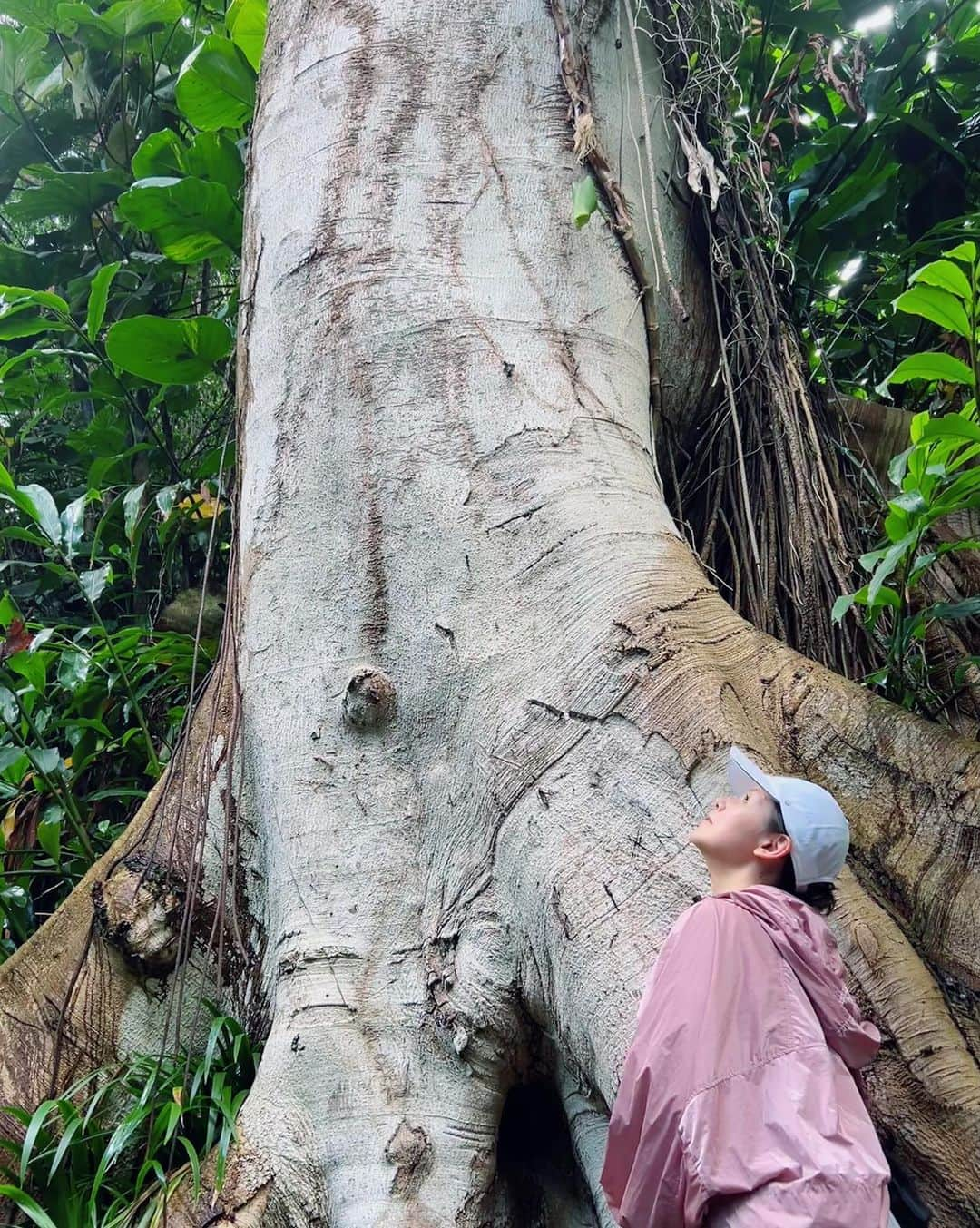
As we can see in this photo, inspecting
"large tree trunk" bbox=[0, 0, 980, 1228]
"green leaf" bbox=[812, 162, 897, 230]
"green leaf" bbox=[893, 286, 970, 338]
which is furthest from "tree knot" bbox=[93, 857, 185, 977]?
"green leaf" bbox=[812, 162, 897, 230]

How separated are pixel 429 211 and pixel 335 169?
258 millimetres

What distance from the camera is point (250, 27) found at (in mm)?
3699

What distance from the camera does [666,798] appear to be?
66.7 inches

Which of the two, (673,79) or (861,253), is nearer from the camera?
(673,79)

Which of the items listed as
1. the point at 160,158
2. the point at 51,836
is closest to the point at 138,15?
the point at 160,158

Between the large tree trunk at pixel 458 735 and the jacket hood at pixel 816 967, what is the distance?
24 cm

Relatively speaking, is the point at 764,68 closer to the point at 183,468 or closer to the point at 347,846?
the point at 183,468

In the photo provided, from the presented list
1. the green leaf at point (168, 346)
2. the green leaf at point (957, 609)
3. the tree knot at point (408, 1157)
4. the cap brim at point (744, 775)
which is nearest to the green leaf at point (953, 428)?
the green leaf at point (957, 609)

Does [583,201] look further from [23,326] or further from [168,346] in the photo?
[23,326]

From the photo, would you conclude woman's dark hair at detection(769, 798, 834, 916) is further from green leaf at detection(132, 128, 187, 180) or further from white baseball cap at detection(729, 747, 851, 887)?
green leaf at detection(132, 128, 187, 180)

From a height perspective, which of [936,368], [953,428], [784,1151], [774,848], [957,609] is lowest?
[784,1151]

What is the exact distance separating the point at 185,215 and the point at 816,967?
300 centimetres

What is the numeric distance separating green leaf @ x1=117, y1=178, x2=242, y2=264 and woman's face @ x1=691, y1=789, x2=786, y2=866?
8.72 feet

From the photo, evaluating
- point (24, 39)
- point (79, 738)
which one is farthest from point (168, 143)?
point (79, 738)
